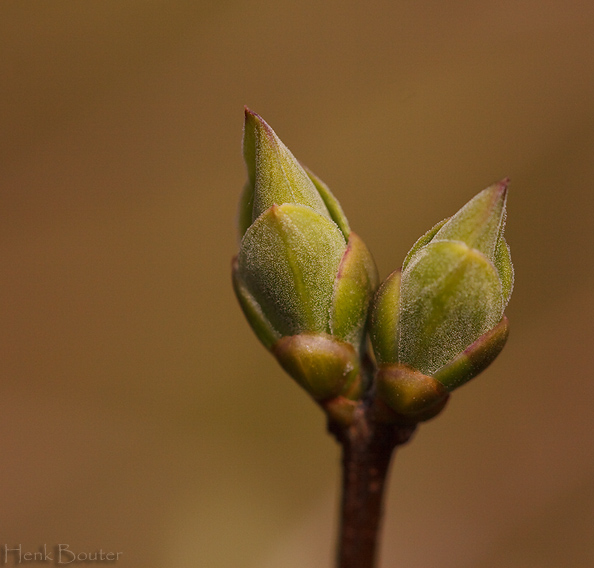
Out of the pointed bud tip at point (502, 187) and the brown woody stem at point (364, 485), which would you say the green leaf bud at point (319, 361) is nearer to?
the brown woody stem at point (364, 485)

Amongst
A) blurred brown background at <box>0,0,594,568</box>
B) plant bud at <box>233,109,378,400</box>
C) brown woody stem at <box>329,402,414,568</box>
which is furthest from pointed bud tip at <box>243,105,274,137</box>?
blurred brown background at <box>0,0,594,568</box>

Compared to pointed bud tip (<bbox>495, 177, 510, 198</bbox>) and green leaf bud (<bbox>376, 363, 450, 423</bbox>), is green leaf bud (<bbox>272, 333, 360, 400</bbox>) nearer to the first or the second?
green leaf bud (<bbox>376, 363, 450, 423</bbox>)

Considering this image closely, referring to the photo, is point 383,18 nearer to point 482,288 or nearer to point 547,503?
point 547,503

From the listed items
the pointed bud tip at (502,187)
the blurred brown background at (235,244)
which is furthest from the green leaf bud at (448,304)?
the blurred brown background at (235,244)

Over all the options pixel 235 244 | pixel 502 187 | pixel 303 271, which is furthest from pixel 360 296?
pixel 235 244

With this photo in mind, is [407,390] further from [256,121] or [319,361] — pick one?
[256,121]

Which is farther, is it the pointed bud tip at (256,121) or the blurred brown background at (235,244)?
the blurred brown background at (235,244)

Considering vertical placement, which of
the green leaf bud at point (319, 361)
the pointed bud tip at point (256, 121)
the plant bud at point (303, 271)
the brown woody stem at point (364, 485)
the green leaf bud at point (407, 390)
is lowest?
the brown woody stem at point (364, 485)
